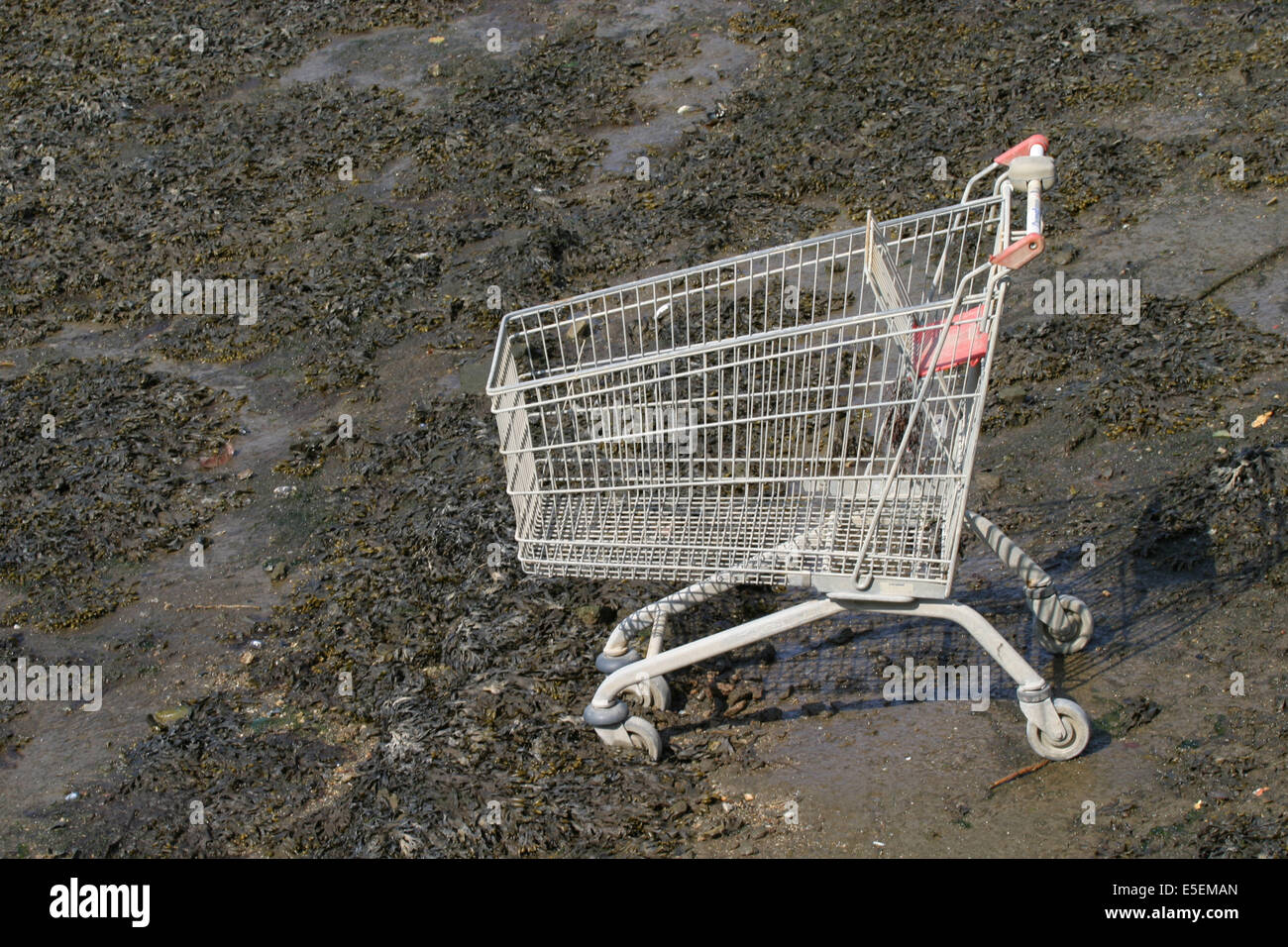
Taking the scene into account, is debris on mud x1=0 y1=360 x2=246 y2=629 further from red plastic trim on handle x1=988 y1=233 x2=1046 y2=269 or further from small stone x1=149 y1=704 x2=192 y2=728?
red plastic trim on handle x1=988 y1=233 x2=1046 y2=269

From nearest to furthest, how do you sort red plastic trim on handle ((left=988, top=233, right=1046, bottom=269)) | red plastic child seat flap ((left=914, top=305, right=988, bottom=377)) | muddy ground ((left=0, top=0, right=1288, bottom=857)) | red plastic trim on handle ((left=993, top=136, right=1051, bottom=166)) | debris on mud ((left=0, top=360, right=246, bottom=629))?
1. red plastic trim on handle ((left=988, top=233, right=1046, bottom=269))
2. red plastic child seat flap ((left=914, top=305, right=988, bottom=377))
3. red plastic trim on handle ((left=993, top=136, right=1051, bottom=166))
4. muddy ground ((left=0, top=0, right=1288, bottom=857))
5. debris on mud ((left=0, top=360, right=246, bottom=629))

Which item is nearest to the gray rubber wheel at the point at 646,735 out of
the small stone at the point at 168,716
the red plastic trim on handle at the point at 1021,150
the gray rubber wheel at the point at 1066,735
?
the gray rubber wheel at the point at 1066,735

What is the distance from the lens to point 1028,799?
150 inches

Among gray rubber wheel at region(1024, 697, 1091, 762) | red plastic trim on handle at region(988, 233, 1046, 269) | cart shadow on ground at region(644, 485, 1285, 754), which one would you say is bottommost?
gray rubber wheel at region(1024, 697, 1091, 762)

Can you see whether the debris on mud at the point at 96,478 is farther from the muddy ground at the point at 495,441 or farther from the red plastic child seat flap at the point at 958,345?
the red plastic child seat flap at the point at 958,345

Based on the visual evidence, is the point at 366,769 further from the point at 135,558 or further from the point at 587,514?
the point at 135,558

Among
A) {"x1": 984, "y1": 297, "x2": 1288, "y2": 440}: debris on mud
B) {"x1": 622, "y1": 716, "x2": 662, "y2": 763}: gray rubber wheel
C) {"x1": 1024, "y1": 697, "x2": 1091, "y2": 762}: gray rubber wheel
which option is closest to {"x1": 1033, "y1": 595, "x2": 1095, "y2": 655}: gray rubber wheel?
{"x1": 1024, "y1": 697, "x2": 1091, "y2": 762}: gray rubber wheel

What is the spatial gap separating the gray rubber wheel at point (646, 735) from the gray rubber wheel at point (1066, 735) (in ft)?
3.91

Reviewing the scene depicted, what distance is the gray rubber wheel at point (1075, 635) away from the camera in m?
4.27

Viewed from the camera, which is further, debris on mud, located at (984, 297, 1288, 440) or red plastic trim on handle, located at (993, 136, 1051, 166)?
debris on mud, located at (984, 297, 1288, 440)

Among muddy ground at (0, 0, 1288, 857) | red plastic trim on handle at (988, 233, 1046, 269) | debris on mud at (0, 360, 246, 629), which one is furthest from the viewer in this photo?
debris on mud at (0, 360, 246, 629)

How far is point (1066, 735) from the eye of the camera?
12.7 feet

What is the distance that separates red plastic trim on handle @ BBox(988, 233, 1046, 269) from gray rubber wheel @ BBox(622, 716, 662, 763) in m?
1.87

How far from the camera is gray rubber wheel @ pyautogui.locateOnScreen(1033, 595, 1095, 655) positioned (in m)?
4.27
